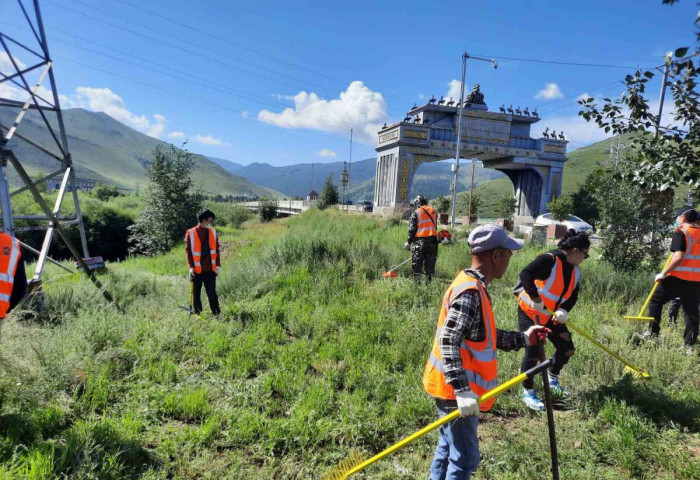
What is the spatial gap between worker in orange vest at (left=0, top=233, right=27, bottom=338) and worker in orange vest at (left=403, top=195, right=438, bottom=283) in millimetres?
6013

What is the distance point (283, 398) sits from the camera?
3898 mm

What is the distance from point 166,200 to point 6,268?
17310 millimetres

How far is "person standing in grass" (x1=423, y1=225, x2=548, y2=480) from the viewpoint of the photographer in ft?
6.79

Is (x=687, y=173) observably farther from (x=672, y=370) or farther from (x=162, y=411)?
(x=162, y=411)

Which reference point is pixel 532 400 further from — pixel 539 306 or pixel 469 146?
pixel 469 146

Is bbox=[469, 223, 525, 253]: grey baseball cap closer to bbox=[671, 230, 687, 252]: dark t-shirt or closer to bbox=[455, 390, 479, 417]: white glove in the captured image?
bbox=[455, 390, 479, 417]: white glove

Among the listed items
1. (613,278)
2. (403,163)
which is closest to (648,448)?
(613,278)

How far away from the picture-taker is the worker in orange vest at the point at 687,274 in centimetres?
467

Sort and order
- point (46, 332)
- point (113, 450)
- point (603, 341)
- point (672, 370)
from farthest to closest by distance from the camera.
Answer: point (603, 341) → point (46, 332) → point (672, 370) → point (113, 450)

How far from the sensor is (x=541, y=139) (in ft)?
98.8

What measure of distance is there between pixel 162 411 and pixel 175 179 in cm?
1724

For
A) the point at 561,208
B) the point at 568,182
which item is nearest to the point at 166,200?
the point at 561,208

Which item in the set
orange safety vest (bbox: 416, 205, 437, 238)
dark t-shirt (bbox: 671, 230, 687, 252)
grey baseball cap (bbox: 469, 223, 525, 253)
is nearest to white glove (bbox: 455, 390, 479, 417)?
grey baseball cap (bbox: 469, 223, 525, 253)

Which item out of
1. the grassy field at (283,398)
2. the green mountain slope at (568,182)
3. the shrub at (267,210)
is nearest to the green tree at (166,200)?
the shrub at (267,210)
